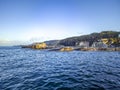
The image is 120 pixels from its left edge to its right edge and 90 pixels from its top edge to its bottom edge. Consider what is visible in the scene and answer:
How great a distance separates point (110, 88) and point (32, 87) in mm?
7458

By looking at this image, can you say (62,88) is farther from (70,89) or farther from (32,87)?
(32,87)

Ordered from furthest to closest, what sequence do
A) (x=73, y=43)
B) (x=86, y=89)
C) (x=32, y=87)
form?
1. (x=73, y=43)
2. (x=32, y=87)
3. (x=86, y=89)

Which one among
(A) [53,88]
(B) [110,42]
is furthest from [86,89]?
(B) [110,42]

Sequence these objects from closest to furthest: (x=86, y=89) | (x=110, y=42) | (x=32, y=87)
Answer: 1. (x=86, y=89)
2. (x=32, y=87)
3. (x=110, y=42)

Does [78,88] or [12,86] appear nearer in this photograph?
[78,88]

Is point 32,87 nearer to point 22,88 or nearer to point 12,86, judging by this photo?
point 22,88

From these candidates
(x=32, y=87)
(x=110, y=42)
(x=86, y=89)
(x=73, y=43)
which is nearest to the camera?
(x=86, y=89)

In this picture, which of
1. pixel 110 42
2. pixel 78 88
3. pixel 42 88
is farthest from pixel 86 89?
pixel 110 42

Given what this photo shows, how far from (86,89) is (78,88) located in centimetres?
76

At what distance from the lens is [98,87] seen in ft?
36.4

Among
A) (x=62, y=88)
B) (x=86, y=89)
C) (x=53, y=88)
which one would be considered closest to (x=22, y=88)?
(x=53, y=88)

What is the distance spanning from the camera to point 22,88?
11.3m

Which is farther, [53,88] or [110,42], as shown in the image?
[110,42]

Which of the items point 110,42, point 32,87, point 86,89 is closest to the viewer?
point 86,89
